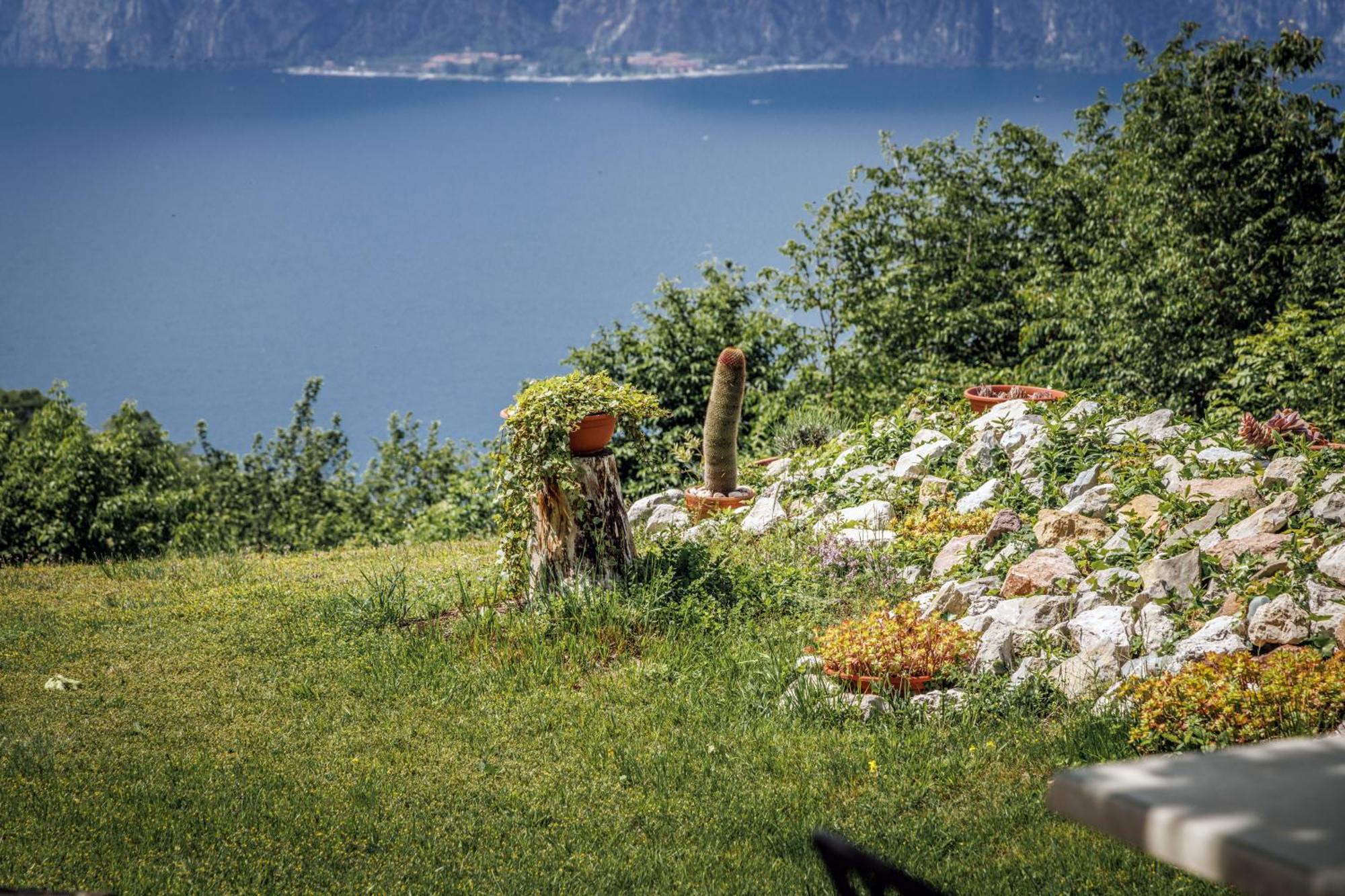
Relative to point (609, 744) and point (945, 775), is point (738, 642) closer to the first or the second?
point (609, 744)

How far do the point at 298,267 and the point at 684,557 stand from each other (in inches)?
6920

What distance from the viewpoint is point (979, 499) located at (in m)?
9.73

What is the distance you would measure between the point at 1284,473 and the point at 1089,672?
9.07 feet

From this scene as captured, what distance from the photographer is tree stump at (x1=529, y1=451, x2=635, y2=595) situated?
8.92 metres

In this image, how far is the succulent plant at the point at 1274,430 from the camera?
936cm

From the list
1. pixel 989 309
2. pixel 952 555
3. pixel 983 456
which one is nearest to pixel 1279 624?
pixel 952 555

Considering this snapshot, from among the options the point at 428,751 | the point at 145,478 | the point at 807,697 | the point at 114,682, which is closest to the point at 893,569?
the point at 807,697

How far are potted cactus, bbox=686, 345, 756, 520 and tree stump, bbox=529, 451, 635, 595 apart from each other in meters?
2.90

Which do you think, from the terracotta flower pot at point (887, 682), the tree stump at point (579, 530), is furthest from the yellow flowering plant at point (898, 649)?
the tree stump at point (579, 530)

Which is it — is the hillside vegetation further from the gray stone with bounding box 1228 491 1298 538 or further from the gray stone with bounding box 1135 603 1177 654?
the gray stone with bounding box 1135 603 1177 654

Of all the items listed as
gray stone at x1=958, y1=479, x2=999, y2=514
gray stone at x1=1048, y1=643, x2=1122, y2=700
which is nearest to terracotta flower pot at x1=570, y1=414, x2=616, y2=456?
gray stone at x1=958, y1=479, x2=999, y2=514

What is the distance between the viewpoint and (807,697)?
6.96 meters

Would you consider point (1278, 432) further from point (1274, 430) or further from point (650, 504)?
point (650, 504)

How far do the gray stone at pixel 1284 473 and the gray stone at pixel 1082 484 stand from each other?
4.14 ft
